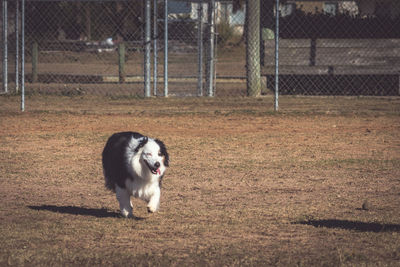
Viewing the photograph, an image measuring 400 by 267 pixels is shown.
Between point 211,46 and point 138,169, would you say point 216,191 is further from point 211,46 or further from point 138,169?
point 211,46

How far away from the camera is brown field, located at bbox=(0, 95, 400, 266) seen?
18.7ft

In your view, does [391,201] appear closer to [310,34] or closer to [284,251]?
[284,251]

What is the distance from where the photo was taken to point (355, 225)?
6551mm

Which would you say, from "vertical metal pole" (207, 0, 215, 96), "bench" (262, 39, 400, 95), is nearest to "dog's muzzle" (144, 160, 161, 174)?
"vertical metal pole" (207, 0, 215, 96)

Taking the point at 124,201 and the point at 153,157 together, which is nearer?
the point at 153,157

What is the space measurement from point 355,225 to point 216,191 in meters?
2.06

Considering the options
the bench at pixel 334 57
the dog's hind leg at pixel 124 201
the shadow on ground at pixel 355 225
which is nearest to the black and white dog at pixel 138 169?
the dog's hind leg at pixel 124 201

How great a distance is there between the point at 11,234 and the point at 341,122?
9300 millimetres

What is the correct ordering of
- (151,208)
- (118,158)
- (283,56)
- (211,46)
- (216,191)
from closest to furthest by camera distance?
(151,208)
(118,158)
(216,191)
(211,46)
(283,56)

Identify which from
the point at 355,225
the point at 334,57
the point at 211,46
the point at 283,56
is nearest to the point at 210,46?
the point at 211,46

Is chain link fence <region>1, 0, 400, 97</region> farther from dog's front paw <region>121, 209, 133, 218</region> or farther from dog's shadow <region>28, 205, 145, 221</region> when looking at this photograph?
dog's front paw <region>121, 209, 133, 218</region>

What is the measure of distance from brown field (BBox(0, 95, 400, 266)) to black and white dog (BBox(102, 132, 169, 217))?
225mm

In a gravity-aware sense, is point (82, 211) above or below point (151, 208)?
below

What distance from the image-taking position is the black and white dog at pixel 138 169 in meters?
6.64
